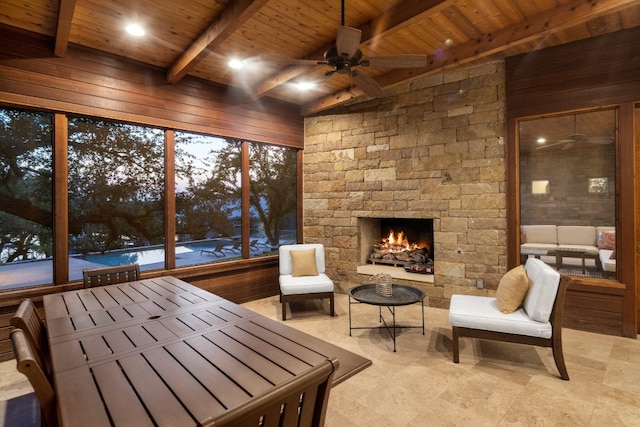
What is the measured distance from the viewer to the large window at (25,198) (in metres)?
3.05

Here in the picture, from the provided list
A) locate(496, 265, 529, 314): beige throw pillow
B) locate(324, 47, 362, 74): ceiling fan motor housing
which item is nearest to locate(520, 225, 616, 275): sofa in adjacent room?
locate(496, 265, 529, 314): beige throw pillow

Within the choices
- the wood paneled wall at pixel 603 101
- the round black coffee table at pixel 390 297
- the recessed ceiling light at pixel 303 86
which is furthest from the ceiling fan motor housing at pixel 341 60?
the wood paneled wall at pixel 603 101

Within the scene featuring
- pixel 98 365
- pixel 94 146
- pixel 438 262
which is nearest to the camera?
pixel 98 365

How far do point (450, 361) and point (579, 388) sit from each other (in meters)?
0.90

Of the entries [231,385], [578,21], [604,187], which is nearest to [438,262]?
[604,187]

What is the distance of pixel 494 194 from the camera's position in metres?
3.97

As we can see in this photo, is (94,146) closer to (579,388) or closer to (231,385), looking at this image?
(231,385)

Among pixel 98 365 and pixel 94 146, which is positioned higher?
pixel 94 146

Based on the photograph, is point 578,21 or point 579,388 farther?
point 578,21

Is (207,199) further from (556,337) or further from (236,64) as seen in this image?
(556,337)

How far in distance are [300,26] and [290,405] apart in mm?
3276

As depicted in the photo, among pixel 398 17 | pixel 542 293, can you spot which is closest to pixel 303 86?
pixel 398 17

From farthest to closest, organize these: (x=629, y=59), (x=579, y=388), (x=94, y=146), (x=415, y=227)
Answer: (x=415, y=227), (x=94, y=146), (x=629, y=59), (x=579, y=388)

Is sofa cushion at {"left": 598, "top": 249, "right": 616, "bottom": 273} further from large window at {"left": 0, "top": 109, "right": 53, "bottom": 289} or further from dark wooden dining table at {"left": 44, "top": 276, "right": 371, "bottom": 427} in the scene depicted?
large window at {"left": 0, "top": 109, "right": 53, "bottom": 289}
